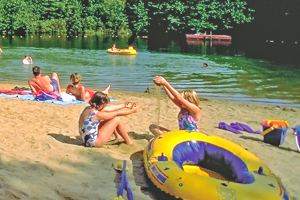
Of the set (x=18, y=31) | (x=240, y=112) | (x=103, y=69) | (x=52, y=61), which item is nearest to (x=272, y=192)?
(x=240, y=112)

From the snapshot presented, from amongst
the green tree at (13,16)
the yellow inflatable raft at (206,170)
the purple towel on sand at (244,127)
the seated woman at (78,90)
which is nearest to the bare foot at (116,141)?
the yellow inflatable raft at (206,170)

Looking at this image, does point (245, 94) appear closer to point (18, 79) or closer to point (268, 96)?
point (268, 96)

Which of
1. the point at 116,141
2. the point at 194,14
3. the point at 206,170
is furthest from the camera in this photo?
Answer: the point at 194,14

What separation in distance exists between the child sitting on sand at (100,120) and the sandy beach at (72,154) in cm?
18

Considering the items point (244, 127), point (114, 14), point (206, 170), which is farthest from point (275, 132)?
point (114, 14)

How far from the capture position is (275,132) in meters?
6.93

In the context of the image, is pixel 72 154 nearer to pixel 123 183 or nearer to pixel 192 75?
pixel 123 183

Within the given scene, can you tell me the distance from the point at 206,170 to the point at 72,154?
1893 millimetres

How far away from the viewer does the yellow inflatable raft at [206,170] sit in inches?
154

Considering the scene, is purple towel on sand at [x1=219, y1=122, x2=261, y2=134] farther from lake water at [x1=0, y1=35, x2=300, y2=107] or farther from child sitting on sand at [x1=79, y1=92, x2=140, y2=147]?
lake water at [x1=0, y1=35, x2=300, y2=107]

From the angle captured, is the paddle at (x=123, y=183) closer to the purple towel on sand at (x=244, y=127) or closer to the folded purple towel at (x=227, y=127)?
the folded purple towel at (x=227, y=127)

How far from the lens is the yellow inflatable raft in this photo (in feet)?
12.9

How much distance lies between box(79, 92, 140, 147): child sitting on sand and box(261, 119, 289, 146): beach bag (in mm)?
2621

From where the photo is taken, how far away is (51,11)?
55281 millimetres
